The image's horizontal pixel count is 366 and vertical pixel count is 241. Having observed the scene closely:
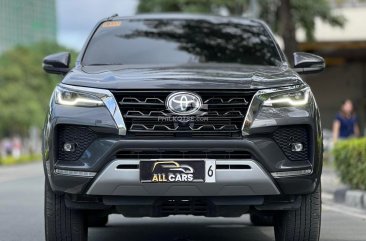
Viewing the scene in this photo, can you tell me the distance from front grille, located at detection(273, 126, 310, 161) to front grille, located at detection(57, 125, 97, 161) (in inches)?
47.6

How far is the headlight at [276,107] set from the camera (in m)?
4.33

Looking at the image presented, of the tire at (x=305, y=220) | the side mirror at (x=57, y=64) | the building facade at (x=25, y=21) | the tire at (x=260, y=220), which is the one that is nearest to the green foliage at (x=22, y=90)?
the building facade at (x=25, y=21)

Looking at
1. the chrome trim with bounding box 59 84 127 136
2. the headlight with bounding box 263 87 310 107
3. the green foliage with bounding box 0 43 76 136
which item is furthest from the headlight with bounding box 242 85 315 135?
the green foliage with bounding box 0 43 76 136

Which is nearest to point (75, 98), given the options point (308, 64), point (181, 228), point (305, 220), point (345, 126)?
point (305, 220)

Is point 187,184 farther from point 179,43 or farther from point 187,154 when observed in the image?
point 179,43

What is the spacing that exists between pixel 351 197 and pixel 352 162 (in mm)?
491

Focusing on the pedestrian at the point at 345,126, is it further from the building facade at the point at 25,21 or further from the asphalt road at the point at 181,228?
the building facade at the point at 25,21

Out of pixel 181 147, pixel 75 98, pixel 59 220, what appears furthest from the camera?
pixel 59 220

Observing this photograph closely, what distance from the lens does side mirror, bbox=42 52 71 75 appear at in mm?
5418

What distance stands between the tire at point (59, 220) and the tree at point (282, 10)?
10735 mm

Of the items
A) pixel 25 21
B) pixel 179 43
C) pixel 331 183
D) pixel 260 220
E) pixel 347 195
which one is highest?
pixel 179 43

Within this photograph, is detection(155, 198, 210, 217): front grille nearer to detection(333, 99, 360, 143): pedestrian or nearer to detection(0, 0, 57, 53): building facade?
detection(333, 99, 360, 143): pedestrian

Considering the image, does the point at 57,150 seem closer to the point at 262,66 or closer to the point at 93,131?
the point at 93,131

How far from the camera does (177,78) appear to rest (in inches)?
180
